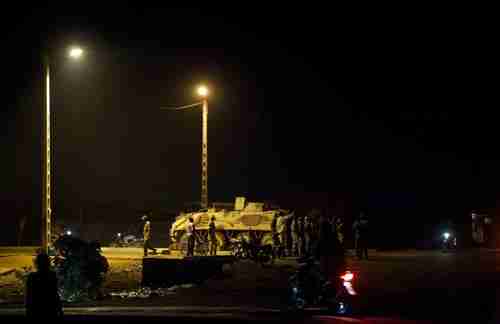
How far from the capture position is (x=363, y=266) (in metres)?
25.9

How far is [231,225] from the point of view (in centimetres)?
3669

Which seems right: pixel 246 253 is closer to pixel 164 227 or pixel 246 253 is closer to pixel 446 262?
pixel 446 262

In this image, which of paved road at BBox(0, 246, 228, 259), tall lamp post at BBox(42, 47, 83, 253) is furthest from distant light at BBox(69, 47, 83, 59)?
paved road at BBox(0, 246, 228, 259)

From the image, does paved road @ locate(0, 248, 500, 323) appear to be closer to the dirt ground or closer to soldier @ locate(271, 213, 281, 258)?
the dirt ground

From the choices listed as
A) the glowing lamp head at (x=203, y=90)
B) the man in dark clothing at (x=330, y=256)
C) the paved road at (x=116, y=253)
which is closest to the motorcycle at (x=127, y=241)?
the paved road at (x=116, y=253)

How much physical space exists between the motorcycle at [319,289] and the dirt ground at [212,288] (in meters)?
1.70

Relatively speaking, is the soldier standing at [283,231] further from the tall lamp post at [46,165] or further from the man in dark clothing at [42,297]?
the man in dark clothing at [42,297]

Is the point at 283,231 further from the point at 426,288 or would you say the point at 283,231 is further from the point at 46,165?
the point at 426,288

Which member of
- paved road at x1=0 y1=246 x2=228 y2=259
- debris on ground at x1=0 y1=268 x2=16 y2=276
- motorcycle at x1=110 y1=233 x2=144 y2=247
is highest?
motorcycle at x1=110 y1=233 x2=144 y2=247

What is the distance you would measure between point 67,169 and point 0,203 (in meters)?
5.62

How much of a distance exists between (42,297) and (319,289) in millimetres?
7039

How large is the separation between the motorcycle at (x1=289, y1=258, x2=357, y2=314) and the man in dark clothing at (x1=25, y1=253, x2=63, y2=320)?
676 cm

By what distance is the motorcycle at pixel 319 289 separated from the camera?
14797 millimetres

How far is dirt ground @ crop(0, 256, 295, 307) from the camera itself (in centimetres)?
1789
